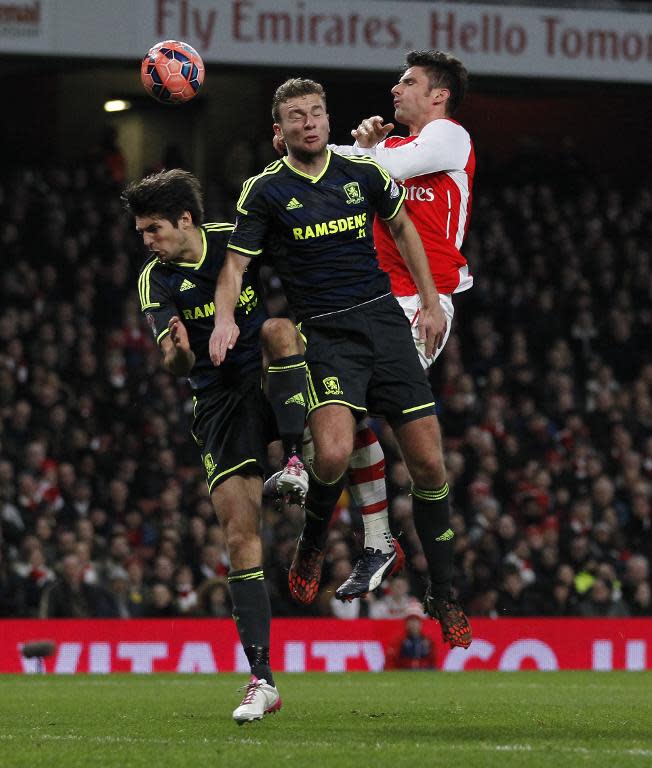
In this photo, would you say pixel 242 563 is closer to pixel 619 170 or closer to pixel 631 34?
pixel 631 34

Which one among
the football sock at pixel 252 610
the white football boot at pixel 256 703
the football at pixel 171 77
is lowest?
the white football boot at pixel 256 703

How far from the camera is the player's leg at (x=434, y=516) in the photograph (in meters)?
8.10

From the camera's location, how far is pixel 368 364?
8.05 metres

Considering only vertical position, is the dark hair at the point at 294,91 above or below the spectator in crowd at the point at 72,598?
above

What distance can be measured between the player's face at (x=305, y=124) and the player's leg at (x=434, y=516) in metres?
1.46

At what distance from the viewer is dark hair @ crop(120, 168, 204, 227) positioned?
312 inches

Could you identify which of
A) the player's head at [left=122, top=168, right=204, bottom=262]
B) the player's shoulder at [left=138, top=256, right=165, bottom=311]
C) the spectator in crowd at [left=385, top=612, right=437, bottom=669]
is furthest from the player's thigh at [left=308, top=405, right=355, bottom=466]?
the spectator in crowd at [left=385, top=612, right=437, bottom=669]

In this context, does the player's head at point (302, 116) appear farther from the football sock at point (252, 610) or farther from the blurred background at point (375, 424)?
the blurred background at point (375, 424)

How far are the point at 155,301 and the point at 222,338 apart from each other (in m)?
0.58

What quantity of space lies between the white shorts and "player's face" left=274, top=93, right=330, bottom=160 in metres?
1.10

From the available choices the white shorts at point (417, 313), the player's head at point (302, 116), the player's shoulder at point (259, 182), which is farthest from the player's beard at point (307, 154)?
the white shorts at point (417, 313)

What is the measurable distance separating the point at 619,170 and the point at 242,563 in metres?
21.1

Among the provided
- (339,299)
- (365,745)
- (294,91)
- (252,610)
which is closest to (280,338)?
(339,299)

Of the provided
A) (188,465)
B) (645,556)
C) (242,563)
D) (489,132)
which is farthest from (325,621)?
(489,132)
